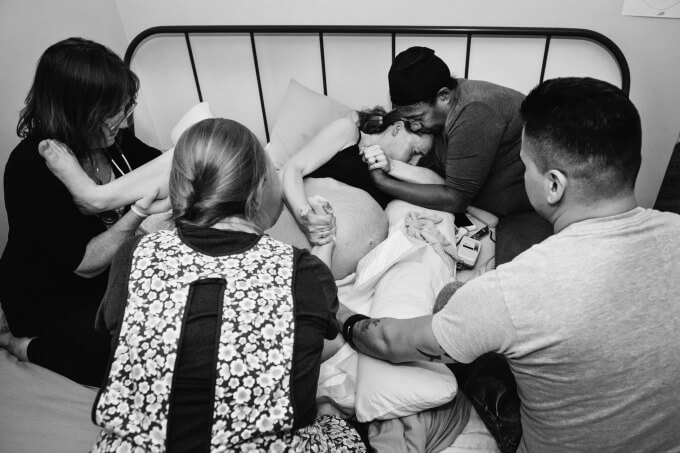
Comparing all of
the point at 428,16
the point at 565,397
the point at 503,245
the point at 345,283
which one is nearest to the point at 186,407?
the point at 565,397

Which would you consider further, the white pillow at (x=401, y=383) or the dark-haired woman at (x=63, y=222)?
the dark-haired woman at (x=63, y=222)

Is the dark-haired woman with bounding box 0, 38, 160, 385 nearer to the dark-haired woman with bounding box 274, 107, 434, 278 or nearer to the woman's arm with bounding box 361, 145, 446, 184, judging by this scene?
the dark-haired woman with bounding box 274, 107, 434, 278

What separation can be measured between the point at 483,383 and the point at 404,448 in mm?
269

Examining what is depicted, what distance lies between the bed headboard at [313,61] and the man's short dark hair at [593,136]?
1.04 meters

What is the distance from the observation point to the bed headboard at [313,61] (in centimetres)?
199

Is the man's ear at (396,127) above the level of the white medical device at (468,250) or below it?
above

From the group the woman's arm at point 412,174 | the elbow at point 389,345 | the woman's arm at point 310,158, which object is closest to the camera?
the elbow at point 389,345

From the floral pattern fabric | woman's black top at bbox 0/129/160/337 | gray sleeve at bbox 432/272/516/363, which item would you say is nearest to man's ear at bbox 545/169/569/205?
gray sleeve at bbox 432/272/516/363

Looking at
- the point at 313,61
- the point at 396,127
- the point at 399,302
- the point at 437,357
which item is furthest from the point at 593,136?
the point at 313,61

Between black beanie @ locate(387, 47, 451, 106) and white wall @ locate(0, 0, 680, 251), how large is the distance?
1.53ft

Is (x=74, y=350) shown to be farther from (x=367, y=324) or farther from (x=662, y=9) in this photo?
(x=662, y=9)

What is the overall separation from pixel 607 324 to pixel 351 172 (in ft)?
3.82

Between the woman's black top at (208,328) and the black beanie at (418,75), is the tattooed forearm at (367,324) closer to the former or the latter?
the woman's black top at (208,328)

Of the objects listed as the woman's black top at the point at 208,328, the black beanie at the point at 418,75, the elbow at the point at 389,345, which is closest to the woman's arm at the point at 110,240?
the woman's black top at the point at 208,328
